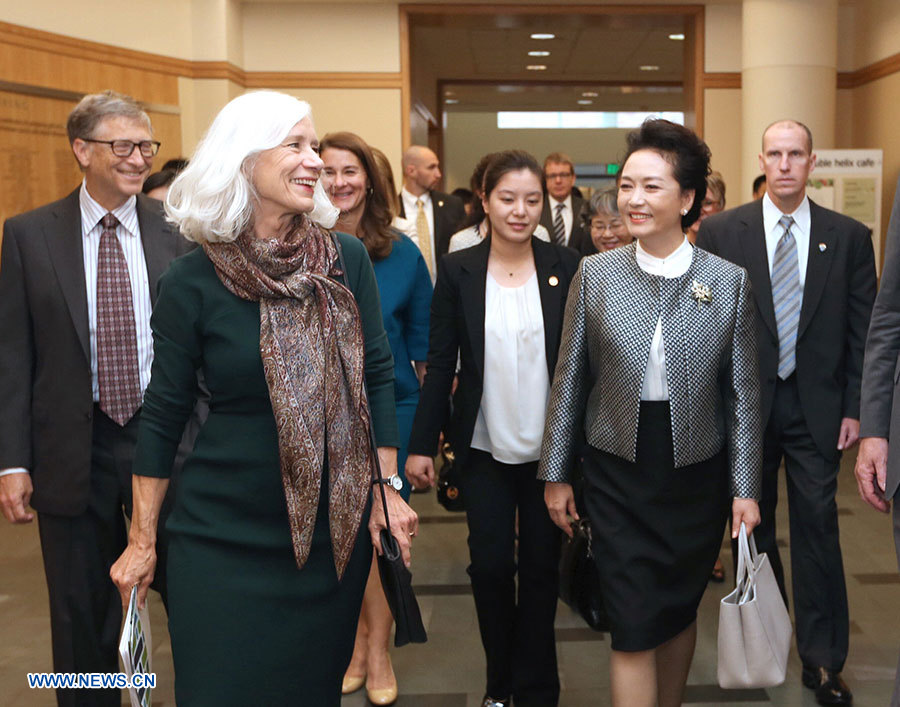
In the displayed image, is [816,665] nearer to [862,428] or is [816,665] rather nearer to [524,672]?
[524,672]

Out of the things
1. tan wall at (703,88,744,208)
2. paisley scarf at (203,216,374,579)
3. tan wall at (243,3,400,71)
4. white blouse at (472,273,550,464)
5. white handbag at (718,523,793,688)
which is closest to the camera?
paisley scarf at (203,216,374,579)

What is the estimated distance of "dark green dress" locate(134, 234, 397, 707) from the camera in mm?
2383

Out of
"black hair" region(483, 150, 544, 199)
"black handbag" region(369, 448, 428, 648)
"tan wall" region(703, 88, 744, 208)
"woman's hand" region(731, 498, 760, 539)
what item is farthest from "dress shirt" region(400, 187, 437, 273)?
"black handbag" region(369, 448, 428, 648)

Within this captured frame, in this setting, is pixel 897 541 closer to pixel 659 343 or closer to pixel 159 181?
pixel 659 343

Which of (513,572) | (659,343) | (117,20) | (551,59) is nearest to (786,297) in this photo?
(659,343)

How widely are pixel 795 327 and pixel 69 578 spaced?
266 centimetres

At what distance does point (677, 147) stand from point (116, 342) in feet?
5.87

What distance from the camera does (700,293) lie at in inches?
116

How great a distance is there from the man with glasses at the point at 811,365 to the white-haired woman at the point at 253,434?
1.97 metres

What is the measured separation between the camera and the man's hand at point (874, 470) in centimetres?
270

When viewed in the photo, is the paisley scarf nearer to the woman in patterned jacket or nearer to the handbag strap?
the handbag strap

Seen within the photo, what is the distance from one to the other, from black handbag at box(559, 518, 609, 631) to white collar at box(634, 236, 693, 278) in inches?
31.5

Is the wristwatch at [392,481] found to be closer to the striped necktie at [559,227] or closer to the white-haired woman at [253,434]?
the white-haired woman at [253,434]

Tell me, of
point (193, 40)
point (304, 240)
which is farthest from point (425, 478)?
point (193, 40)
